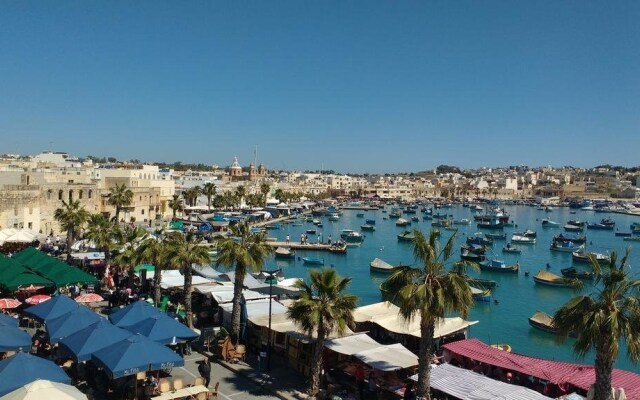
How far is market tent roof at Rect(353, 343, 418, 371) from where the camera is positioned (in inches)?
570

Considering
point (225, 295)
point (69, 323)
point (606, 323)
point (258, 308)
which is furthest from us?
point (225, 295)

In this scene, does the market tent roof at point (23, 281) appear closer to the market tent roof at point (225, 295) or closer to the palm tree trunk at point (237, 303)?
the market tent roof at point (225, 295)

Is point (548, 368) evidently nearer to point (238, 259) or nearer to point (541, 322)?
point (238, 259)

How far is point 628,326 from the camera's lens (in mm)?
10648

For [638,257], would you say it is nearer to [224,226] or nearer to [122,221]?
[224,226]

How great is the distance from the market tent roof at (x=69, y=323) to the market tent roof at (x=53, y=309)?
51 cm

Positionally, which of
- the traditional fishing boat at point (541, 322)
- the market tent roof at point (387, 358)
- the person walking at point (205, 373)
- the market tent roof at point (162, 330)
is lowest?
the traditional fishing boat at point (541, 322)

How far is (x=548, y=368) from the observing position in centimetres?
1539

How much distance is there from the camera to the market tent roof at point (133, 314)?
1564cm

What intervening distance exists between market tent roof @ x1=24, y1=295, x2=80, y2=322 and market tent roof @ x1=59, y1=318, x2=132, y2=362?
102 inches

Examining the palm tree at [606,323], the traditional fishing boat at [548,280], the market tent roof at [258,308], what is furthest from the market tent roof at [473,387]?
the traditional fishing boat at [548,280]

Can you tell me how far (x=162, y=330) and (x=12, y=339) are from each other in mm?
3878

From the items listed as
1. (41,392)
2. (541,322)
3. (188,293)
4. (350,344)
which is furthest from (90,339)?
(541,322)

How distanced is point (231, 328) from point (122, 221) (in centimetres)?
4913
